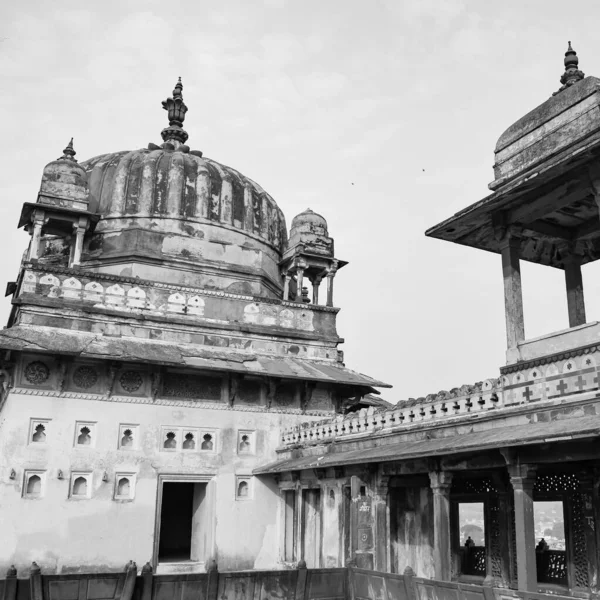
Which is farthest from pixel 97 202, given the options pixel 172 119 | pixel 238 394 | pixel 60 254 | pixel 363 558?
pixel 363 558

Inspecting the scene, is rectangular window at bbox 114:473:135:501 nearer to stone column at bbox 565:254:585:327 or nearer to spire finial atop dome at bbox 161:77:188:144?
→ stone column at bbox 565:254:585:327

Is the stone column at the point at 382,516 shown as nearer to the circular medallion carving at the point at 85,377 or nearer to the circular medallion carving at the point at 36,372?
the circular medallion carving at the point at 85,377

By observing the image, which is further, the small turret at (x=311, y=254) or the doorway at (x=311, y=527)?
the small turret at (x=311, y=254)

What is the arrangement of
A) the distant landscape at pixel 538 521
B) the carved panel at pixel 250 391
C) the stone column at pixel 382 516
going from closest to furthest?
the stone column at pixel 382 516 < the distant landscape at pixel 538 521 < the carved panel at pixel 250 391

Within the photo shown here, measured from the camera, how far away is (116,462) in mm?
15039

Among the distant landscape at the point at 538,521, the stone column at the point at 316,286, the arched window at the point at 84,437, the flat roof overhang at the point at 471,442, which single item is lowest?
the distant landscape at the point at 538,521

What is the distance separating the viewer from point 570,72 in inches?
419

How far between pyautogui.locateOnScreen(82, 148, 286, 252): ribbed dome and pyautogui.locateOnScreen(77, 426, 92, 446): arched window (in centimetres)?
719

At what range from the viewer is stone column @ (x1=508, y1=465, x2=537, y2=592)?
8617 mm

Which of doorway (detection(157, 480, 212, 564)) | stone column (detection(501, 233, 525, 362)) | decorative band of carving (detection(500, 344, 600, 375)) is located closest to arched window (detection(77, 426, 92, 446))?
doorway (detection(157, 480, 212, 564))

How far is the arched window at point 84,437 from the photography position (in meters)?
14.8

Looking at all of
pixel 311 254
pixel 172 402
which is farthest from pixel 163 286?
pixel 311 254

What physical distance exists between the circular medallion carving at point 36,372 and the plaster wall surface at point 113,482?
38cm

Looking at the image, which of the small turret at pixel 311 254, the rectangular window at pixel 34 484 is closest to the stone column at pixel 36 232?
the rectangular window at pixel 34 484
